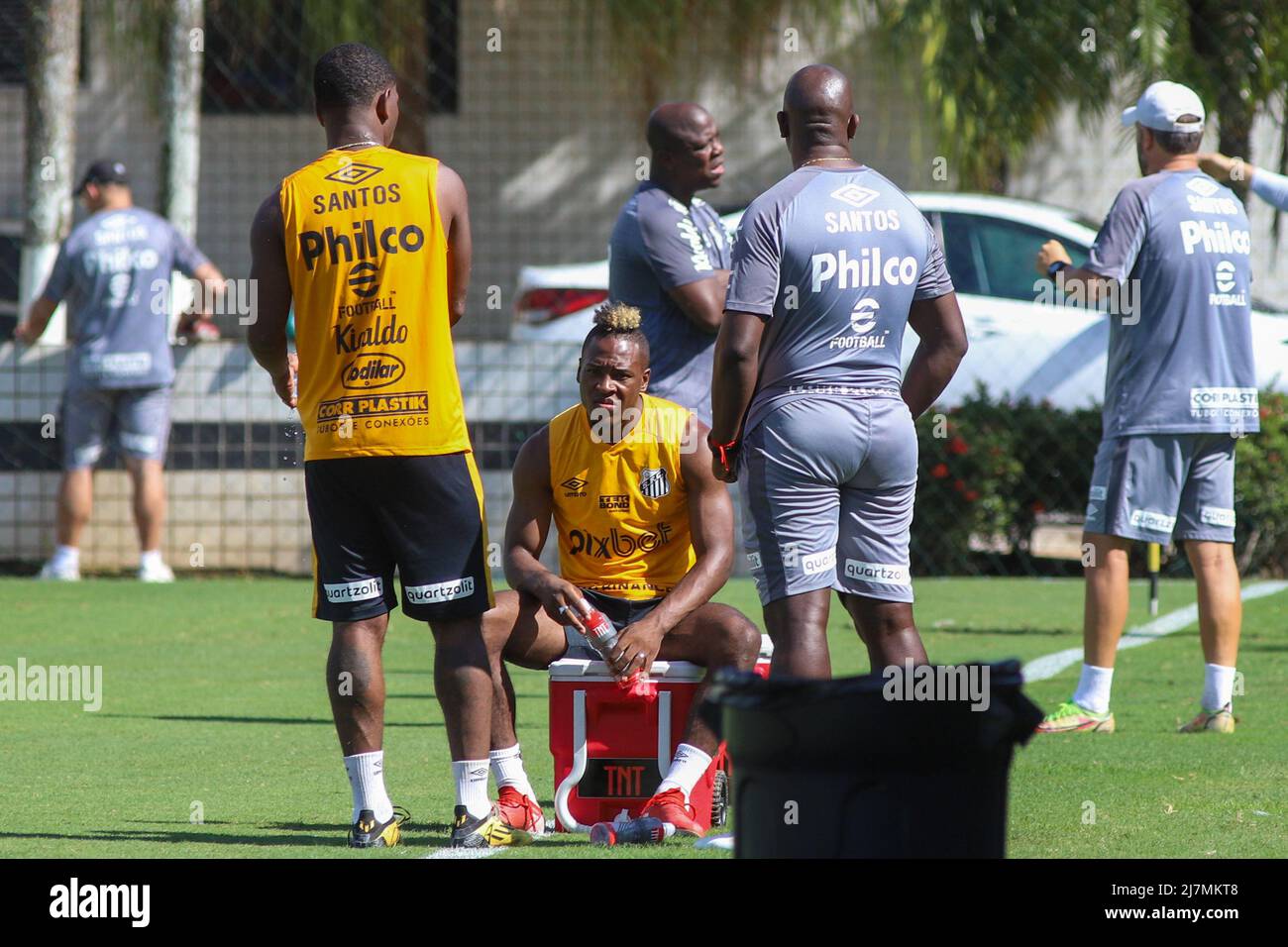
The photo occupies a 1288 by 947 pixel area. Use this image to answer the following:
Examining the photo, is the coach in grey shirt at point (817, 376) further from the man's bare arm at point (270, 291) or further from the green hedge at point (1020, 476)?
the green hedge at point (1020, 476)

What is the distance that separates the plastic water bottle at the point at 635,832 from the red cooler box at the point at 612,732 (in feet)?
0.76

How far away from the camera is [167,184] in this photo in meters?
13.5

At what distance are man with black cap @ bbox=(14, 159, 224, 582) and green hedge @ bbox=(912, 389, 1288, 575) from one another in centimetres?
459

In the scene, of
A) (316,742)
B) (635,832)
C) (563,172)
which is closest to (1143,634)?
(316,742)

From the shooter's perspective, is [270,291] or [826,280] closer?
[270,291]

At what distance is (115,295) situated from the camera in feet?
37.8

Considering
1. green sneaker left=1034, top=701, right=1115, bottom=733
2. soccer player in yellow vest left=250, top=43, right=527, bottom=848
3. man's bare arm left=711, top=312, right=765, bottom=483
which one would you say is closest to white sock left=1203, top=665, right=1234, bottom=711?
green sneaker left=1034, top=701, right=1115, bottom=733

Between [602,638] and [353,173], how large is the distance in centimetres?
138

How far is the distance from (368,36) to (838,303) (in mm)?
11401

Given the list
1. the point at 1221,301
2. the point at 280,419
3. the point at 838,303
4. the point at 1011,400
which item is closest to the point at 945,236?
the point at 1011,400

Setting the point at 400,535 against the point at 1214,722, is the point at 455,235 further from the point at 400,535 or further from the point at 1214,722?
the point at 1214,722

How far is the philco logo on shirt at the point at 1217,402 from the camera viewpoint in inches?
265

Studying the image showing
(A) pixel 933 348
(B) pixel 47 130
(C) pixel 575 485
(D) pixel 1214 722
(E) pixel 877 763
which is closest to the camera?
(E) pixel 877 763
